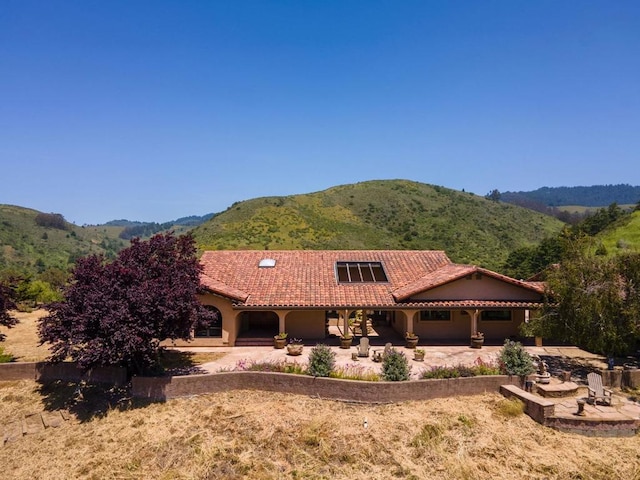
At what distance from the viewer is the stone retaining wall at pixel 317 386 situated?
18406mm

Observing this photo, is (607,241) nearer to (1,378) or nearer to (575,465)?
(575,465)

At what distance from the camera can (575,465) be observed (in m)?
14.5

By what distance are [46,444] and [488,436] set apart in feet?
55.5

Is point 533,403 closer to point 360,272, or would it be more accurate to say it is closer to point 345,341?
point 345,341

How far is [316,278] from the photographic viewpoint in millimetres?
28641

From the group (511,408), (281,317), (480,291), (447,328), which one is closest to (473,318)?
(480,291)

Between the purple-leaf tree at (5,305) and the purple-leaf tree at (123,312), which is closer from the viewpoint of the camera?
the purple-leaf tree at (123,312)

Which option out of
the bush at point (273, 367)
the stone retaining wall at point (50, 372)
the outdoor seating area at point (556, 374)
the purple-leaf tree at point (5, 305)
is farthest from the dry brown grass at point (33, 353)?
the bush at point (273, 367)

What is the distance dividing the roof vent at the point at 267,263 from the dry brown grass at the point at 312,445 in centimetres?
1275

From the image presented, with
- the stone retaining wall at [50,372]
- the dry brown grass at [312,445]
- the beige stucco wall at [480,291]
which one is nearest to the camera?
the dry brown grass at [312,445]

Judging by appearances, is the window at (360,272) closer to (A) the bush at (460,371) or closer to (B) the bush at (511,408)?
(A) the bush at (460,371)

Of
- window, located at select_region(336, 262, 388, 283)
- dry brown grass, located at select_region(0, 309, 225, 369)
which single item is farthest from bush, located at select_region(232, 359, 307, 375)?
window, located at select_region(336, 262, 388, 283)

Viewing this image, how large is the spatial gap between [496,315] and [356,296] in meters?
9.18

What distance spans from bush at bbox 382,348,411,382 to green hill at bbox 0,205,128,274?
91020 millimetres
